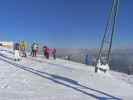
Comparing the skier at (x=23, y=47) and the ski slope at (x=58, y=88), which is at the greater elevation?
the skier at (x=23, y=47)

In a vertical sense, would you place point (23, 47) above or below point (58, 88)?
above

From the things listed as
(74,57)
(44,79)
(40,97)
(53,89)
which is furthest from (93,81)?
(74,57)

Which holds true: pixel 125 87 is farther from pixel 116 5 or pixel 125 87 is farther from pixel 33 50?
pixel 33 50

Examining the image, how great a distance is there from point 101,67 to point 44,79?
25.2 ft

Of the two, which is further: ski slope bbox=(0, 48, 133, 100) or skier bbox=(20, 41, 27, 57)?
skier bbox=(20, 41, 27, 57)

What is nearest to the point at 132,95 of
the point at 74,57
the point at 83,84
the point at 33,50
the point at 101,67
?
the point at 83,84

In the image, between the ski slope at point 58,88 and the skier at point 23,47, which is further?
the skier at point 23,47

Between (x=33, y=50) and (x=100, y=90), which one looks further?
(x=33, y=50)

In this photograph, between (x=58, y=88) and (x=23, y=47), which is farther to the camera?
(x=23, y=47)

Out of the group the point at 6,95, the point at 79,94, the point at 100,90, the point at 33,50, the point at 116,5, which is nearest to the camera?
the point at 6,95

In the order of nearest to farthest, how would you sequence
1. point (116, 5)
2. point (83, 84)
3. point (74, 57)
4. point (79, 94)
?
1. point (79, 94)
2. point (83, 84)
3. point (116, 5)
4. point (74, 57)

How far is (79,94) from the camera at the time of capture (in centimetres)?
1662

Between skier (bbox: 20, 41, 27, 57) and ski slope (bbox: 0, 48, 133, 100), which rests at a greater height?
skier (bbox: 20, 41, 27, 57)

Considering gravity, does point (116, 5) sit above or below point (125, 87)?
above
